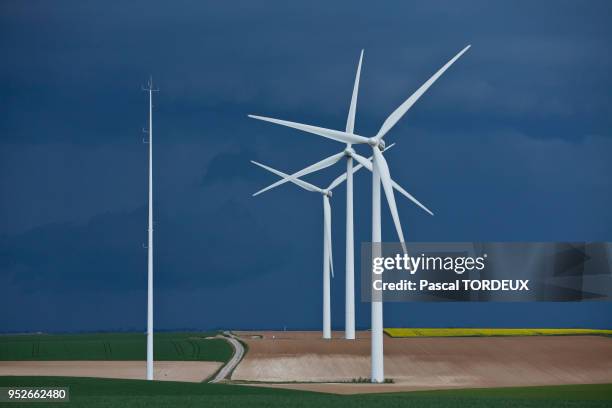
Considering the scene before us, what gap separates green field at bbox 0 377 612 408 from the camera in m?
43.2

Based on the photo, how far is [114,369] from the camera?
230 ft

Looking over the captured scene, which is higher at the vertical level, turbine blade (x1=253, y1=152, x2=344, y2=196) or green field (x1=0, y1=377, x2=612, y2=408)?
turbine blade (x1=253, y1=152, x2=344, y2=196)

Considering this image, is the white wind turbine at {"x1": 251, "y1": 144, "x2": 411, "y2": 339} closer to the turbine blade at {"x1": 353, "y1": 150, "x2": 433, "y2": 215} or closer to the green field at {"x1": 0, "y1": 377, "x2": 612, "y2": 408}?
the turbine blade at {"x1": 353, "y1": 150, "x2": 433, "y2": 215}

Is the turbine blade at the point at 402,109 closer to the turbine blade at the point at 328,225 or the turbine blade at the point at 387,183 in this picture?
the turbine blade at the point at 387,183

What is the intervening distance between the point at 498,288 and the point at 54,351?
37.2 m

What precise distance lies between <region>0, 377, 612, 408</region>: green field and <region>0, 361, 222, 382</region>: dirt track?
9508mm

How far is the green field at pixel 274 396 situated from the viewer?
43156 mm

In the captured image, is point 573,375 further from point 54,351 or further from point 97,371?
point 54,351

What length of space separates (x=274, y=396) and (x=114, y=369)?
26164 millimetres

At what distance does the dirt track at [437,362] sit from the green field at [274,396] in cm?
582

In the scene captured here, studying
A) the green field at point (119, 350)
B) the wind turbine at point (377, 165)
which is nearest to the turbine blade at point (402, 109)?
the wind turbine at point (377, 165)

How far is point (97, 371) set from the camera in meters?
68.1

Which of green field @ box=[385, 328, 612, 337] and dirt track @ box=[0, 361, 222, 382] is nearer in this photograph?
dirt track @ box=[0, 361, 222, 382]

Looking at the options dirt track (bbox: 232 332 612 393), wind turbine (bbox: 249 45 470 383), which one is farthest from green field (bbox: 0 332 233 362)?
wind turbine (bbox: 249 45 470 383)
